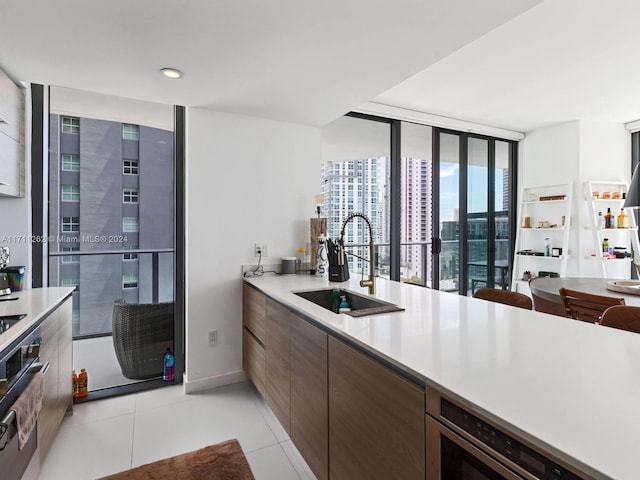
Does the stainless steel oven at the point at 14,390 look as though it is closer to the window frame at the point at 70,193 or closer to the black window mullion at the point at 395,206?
the window frame at the point at 70,193

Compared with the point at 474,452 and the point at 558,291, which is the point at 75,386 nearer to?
the point at 474,452

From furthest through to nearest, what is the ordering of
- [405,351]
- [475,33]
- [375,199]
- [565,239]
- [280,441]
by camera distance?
1. [565,239]
2. [375,199]
3. [280,441]
4. [475,33]
5. [405,351]

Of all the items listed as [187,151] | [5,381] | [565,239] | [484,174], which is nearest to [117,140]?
[187,151]

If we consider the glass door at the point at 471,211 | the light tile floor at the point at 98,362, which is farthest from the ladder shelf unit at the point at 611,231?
the light tile floor at the point at 98,362

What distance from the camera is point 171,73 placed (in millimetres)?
2107

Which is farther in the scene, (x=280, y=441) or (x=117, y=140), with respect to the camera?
(x=117, y=140)

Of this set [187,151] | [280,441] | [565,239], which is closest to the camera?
[280,441]

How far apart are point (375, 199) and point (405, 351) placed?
288cm

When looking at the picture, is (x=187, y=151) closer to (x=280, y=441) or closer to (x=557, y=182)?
(x=280, y=441)

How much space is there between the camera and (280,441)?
2146 millimetres

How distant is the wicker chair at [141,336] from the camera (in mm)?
2818

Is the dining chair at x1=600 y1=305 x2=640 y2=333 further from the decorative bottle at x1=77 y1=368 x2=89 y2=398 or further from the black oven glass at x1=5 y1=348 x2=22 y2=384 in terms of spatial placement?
the decorative bottle at x1=77 y1=368 x2=89 y2=398

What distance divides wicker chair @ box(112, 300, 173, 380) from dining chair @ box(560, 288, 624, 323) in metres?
2.95

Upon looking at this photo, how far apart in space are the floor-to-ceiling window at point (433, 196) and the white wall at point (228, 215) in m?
→ 0.63
